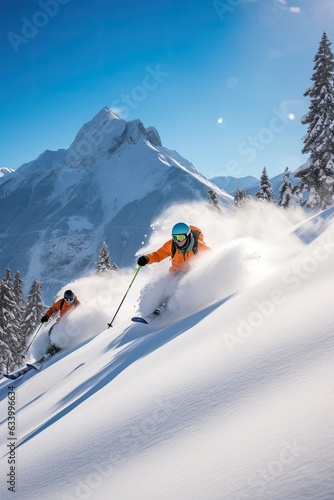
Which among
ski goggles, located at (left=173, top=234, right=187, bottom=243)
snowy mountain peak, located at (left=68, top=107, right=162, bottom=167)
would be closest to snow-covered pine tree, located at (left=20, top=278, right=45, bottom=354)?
ski goggles, located at (left=173, top=234, right=187, bottom=243)

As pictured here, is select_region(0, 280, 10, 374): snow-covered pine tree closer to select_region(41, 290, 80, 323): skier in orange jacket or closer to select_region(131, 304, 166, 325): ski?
select_region(41, 290, 80, 323): skier in orange jacket

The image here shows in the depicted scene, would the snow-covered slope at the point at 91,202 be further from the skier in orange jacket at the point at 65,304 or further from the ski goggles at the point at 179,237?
the ski goggles at the point at 179,237

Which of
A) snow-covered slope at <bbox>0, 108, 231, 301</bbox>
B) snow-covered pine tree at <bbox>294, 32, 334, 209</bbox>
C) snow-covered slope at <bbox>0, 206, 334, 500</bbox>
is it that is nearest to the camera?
snow-covered slope at <bbox>0, 206, 334, 500</bbox>

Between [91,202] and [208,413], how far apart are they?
514ft

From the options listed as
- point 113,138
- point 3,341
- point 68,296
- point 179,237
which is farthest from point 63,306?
point 113,138

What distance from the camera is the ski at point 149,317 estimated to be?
19.4 ft

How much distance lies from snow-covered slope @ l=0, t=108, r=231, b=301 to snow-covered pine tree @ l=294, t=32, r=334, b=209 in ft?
307

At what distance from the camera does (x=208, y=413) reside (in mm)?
1859

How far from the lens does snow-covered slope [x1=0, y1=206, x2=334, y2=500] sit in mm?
1260

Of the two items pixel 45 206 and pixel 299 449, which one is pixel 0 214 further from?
pixel 299 449

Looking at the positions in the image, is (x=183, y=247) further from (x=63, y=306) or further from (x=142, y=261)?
(x=63, y=306)

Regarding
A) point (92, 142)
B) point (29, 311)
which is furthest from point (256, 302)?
point (92, 142)

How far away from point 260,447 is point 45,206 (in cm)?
17517

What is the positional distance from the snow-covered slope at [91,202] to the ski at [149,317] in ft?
332
